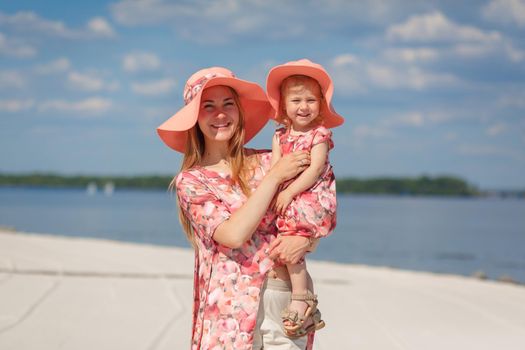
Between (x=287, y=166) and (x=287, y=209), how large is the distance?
5.6 inches

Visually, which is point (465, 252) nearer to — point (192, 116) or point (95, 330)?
point (95, 330)

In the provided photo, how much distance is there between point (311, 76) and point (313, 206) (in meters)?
0.46

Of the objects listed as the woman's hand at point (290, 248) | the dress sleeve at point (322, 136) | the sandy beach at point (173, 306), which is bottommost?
the sandy beach at point (173, 306)

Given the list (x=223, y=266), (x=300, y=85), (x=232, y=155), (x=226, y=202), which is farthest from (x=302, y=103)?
(x=223, y=266)

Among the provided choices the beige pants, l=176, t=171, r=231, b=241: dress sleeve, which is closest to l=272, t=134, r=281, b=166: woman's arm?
l=176, t=171, r=231, b=241: dress sleeve

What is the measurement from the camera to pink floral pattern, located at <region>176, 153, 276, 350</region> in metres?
2.58

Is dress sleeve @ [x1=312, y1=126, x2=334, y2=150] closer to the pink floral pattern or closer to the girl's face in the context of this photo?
the girl's face

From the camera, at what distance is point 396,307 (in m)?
6.65

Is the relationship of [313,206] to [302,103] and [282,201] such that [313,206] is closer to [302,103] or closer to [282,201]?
[282,201]

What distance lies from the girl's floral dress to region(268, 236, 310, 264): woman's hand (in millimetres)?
25


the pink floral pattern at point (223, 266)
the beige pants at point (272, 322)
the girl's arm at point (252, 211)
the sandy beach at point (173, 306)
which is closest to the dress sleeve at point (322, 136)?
the girl's arm at point (252, 211)

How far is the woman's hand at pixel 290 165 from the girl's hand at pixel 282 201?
2.0 inches

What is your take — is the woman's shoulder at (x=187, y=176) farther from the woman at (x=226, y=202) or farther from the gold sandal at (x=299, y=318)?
the gold sandal at (x=299, y=318)

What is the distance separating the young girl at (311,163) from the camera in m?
2.57
